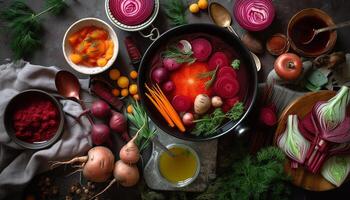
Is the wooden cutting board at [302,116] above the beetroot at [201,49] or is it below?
below

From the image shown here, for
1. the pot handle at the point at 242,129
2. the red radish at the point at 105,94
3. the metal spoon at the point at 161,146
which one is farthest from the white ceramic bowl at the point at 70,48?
the pot handle at the point at 242,129

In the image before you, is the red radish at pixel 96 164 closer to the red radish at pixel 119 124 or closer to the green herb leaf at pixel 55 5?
the red radish at pixel 119 124

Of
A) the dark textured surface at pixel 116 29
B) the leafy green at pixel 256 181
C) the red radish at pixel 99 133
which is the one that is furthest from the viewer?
the dark textured surface at pixel 116 29

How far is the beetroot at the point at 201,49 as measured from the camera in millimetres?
1875

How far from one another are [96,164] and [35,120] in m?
0.33

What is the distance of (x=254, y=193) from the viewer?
5.98ft

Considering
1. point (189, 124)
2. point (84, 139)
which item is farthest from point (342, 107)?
point (84, 139)

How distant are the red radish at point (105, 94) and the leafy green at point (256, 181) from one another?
58 centimetres

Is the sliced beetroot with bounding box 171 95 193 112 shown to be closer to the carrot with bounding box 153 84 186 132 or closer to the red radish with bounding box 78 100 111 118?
the carrot with bounding box 153 84 186 132

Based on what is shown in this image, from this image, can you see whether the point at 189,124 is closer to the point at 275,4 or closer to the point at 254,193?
the point at 254,193

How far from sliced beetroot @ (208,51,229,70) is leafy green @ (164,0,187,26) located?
0.27 m

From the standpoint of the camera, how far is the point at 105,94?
2010 millimetres

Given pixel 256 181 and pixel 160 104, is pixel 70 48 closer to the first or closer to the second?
pixel 160 104

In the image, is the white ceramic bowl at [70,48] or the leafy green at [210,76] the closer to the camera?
the leafy green at [210,76]
